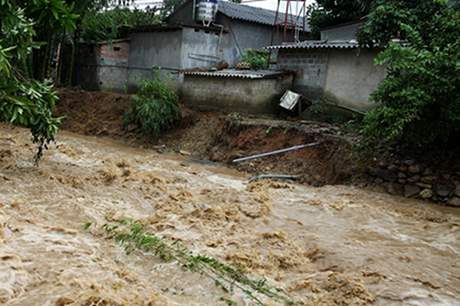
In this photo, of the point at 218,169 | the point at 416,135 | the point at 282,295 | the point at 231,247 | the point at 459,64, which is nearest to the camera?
the point at 282,295

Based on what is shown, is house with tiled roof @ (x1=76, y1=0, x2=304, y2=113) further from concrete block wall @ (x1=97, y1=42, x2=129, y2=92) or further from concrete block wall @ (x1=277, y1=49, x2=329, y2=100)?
concrete block wall @ (x1=277, y1=49, x2=329, y2=100)

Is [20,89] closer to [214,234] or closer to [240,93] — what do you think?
[214,234]

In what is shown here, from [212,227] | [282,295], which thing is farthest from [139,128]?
[282,295]

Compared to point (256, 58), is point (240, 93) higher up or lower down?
lower down

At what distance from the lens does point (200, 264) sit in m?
5.20

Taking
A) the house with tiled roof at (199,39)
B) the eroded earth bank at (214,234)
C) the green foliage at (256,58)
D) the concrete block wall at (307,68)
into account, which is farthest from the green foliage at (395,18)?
the house with tiled roof at (199,39)

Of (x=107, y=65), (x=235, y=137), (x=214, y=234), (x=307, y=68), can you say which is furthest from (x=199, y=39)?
(x=214, y=234)

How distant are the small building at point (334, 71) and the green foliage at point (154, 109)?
4.19 m

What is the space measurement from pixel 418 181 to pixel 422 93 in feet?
7.16

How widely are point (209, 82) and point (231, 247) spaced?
9.91 meters

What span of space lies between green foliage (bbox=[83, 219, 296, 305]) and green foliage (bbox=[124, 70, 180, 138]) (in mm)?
8382

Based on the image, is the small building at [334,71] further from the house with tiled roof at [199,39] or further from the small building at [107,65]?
the small building at [107,65]

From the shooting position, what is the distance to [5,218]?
211 inches

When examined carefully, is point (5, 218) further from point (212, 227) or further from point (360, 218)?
point (360, 218)
